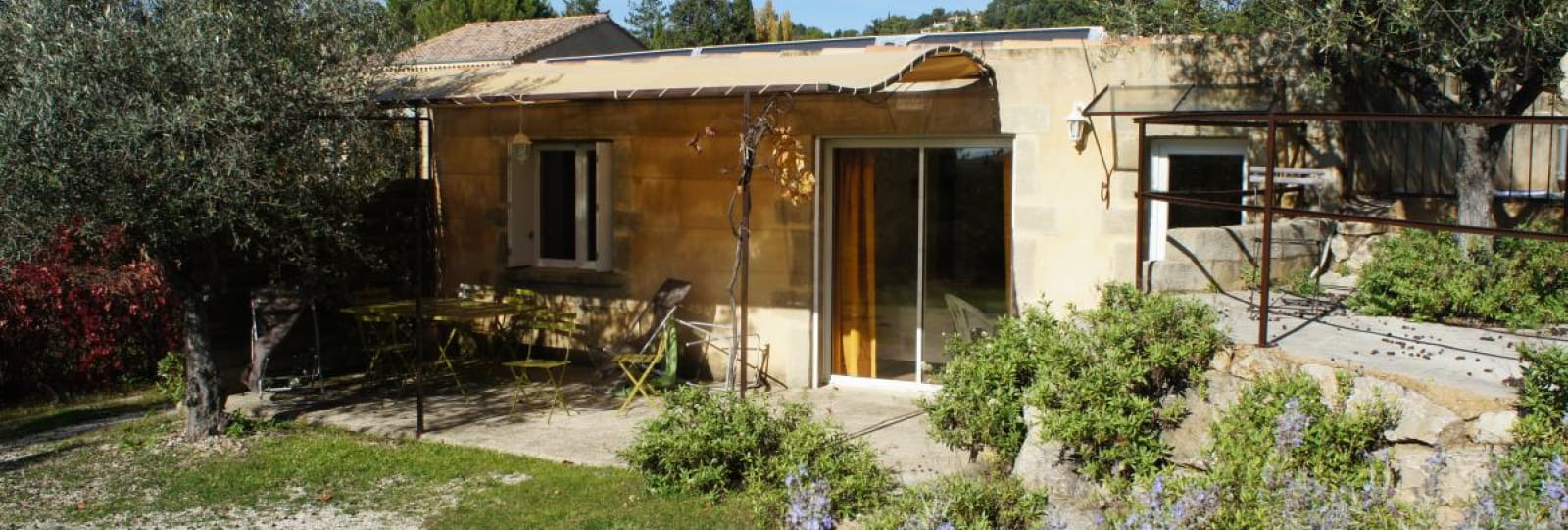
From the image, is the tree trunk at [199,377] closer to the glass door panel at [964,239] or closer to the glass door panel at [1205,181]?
the glass door panel at [964,239]

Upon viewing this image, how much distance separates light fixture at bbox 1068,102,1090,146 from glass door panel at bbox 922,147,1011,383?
642 millimetres

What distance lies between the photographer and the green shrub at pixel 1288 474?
4.80 metres

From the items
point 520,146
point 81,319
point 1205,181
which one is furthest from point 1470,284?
point 81,319

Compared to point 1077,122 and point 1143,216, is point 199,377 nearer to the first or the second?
point 1077,122

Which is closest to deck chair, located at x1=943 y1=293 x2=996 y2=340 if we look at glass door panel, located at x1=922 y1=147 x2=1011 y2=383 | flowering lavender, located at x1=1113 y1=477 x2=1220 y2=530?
glass door panel, located at x1=922 y1=147 x2=1011 y2=383

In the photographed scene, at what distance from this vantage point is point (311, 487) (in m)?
7.74

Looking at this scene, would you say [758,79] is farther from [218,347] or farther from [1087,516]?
[218,347]

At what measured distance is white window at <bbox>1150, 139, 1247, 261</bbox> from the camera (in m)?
9.65

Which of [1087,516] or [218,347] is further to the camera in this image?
[218,347]

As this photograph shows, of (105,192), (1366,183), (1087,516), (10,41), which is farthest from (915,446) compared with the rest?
(10,41)

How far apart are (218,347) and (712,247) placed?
4365 millimetres

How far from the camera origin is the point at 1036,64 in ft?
31.7

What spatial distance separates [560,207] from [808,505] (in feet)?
23.0

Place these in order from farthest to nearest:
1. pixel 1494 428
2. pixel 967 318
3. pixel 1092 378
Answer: pixel 967 318 < pixel 1092 378 < pixel 1494 428
